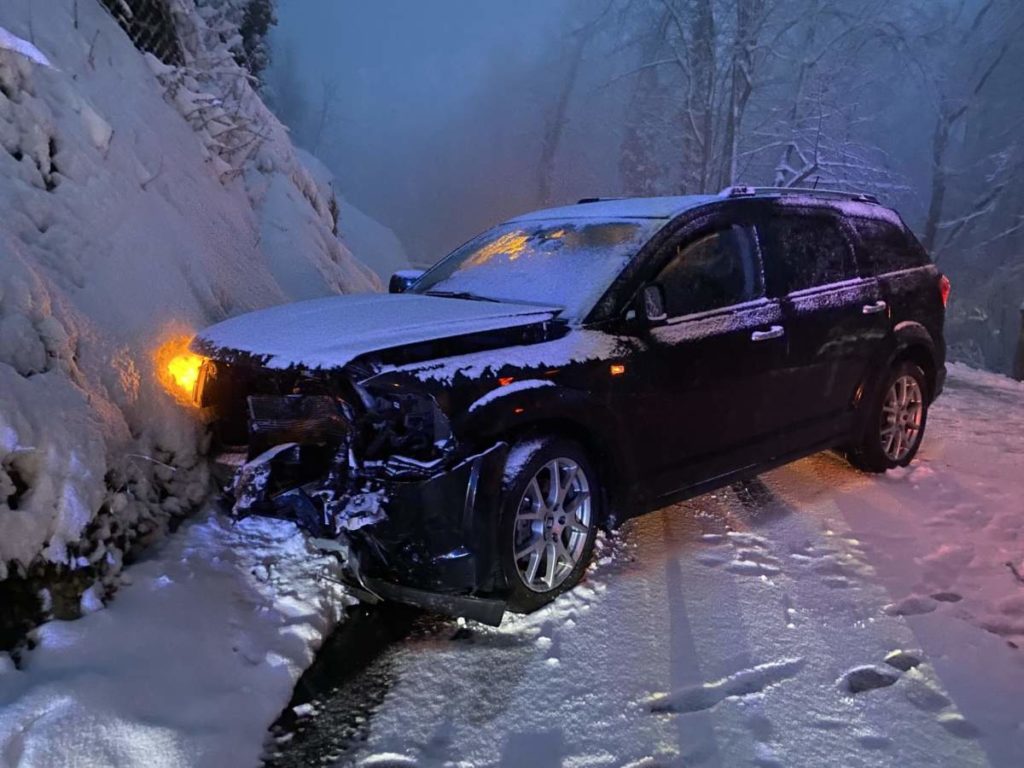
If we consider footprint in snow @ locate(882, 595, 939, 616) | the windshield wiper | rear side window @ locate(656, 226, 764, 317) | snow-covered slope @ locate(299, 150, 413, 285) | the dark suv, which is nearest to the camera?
the dark suv

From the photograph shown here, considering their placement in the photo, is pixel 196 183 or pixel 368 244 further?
pixel 368 244

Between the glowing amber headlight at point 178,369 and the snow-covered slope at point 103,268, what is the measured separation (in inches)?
2.2

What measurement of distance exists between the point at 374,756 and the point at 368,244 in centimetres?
2121

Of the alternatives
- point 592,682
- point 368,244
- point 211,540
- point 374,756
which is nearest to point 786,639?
point 592,682

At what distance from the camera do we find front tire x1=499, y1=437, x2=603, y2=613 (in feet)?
10.9

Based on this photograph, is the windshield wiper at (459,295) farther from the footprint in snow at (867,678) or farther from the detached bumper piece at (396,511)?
the footprint in snow at (867,678)

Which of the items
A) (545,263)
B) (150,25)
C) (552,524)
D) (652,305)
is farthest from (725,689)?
(150,25)

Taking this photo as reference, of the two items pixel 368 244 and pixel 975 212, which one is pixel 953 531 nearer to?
pixel 368 244

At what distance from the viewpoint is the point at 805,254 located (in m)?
4.86

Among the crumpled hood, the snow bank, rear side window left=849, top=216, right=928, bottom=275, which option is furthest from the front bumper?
rear side window left=849, top=216, right=928, bottom=275

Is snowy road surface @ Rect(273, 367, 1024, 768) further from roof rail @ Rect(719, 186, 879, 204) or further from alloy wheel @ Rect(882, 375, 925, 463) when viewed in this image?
roof rail @ Rect(719, 186, 879, 204)

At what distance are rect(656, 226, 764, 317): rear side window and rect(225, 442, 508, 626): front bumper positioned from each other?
1.43m

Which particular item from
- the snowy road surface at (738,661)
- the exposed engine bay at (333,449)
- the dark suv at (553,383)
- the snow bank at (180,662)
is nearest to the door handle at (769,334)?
the dark suv at (553,383)

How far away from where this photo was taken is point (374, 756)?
8.59ft
